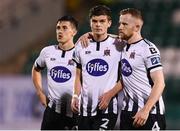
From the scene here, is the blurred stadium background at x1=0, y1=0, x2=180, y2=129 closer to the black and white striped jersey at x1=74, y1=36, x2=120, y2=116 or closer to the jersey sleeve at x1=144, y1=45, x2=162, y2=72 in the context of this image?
the black and white striped jersey at x1=74, y1=36, x2=120, y2=116

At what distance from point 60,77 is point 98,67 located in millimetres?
669

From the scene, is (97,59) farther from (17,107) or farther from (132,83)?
(17,107)

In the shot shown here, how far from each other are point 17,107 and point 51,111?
6226 mm

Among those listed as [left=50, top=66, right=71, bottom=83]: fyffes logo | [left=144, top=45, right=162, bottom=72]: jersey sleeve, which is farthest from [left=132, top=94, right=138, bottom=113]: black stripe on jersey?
[left=50, top=66, right=71, bottom=83]: fyffes logo

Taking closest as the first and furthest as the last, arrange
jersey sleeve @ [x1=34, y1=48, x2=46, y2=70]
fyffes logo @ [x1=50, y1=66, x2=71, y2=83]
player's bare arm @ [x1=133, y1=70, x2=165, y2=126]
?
player's bare arm @ [x1=133, y1=70, x2=165, y2=126], fyffes logo @ [x1=50, y1=66, x2=71, y2=83], jersey sleeve @ [x1=34, y1=48, x2=46, y2=70]

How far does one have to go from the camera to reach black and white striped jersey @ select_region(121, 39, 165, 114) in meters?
6.51

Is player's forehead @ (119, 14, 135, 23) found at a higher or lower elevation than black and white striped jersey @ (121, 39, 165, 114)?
higher

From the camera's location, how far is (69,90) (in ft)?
23.8

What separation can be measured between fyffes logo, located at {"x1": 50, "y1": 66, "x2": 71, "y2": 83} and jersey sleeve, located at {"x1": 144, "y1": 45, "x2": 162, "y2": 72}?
107 cm

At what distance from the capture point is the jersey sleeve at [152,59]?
21.1ft

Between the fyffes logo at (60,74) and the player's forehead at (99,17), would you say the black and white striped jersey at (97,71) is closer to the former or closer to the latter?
the player's forehead at (99,17)

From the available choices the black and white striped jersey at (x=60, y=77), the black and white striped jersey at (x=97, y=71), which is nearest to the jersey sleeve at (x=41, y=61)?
the black and white striped jersey at (x=60, y=77)

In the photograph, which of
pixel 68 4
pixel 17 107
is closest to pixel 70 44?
pixel 17 107

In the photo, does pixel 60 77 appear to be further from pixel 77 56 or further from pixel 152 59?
pixel 152 59
